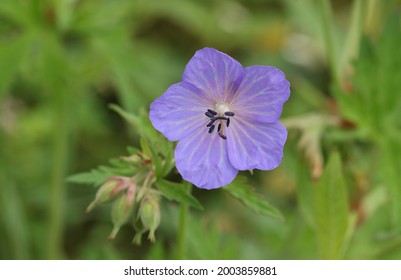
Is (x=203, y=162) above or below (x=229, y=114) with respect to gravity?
below

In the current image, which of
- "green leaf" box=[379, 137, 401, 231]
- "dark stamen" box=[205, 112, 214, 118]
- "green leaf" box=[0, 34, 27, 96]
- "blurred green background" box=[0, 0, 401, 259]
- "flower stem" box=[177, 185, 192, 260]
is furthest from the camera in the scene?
"green leaf" box=[0, 34, 27, 96]

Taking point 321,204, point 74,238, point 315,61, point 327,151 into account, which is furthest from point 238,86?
point 315,61

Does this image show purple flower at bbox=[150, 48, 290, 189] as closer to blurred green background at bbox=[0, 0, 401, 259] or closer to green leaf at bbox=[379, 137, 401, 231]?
blurred green background at bbox=[0, 0, 401, 259]

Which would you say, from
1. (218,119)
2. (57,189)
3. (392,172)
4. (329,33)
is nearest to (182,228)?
(218,119)

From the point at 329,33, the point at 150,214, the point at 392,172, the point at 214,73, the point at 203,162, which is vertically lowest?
the point at 150,214

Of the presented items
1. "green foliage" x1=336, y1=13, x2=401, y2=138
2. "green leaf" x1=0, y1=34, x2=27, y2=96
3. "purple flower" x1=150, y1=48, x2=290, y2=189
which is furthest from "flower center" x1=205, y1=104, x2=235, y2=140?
"green leaf" x1=0, y1=34, x2=27, y2=96

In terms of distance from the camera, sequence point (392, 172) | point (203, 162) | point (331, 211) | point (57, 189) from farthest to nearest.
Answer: point (57, 189) → point (392, 172) → point (331, 211) → point (203, 162)

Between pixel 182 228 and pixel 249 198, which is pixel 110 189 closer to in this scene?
pixel 182 228
